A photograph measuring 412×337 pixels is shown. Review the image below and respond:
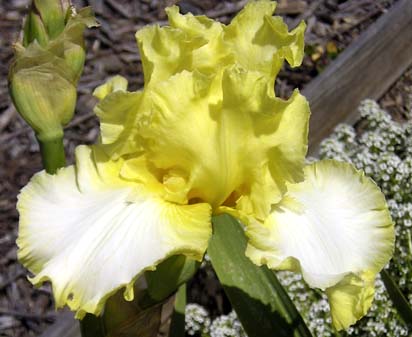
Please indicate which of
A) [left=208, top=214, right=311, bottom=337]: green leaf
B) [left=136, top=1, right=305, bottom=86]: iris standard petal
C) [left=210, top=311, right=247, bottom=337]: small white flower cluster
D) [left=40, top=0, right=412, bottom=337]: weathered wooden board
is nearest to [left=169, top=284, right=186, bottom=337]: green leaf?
[left=208, top=214, right=311, bottom=337]: green leaf

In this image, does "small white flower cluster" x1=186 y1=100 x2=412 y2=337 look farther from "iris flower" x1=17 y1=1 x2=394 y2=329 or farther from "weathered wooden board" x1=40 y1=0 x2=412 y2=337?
"iris flower" x1=17 y1=1 x2=394 y2=329

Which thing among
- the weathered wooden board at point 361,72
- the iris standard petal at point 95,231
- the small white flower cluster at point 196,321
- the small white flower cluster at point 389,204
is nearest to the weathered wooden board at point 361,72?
the weathered wooden board at point 361,72

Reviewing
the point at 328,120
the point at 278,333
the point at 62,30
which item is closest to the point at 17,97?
the point at 62,30

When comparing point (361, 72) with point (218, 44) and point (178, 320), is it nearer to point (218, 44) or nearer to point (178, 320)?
point (178, 320)

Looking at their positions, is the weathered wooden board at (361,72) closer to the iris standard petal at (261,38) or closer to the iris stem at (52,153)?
the iris standard petal at (261,38)

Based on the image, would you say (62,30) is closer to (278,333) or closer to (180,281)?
(180,281)

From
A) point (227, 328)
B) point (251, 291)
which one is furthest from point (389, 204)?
point (251, 291)
